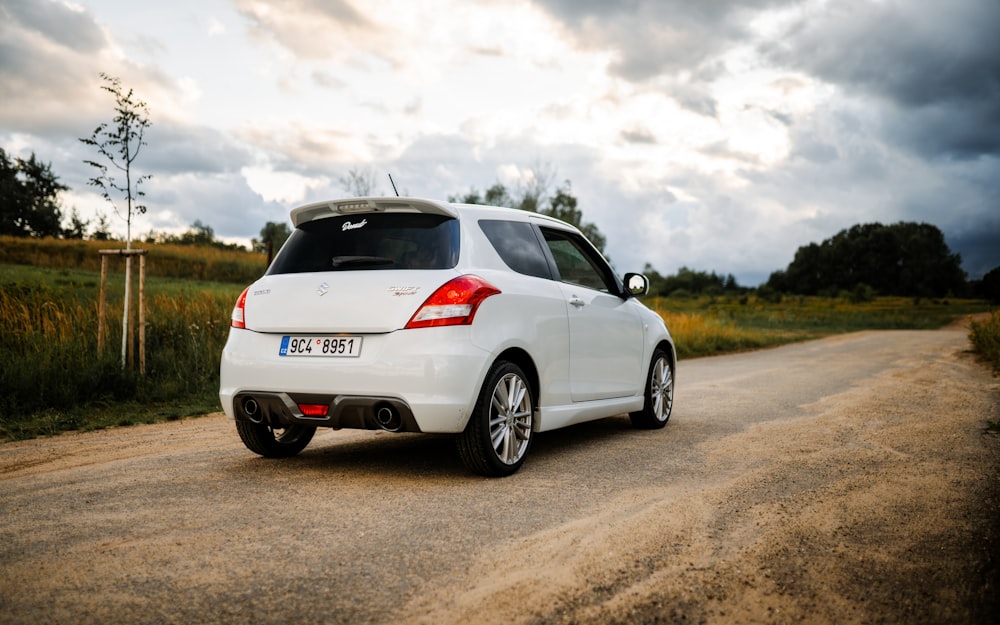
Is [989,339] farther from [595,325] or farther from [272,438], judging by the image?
[272,438]

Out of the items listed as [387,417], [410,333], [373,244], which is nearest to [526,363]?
[410,333]

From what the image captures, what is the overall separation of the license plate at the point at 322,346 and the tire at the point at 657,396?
3533 mm

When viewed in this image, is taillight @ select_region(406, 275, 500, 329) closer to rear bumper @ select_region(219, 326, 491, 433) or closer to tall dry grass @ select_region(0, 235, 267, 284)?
rear bumper @ select_region(219, 326, 491, 433)

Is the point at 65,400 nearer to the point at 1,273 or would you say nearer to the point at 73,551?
the point at 1,273

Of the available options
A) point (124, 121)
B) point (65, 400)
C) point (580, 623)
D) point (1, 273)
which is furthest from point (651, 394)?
point (1, 273)

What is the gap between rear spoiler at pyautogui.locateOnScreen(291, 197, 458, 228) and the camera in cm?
548

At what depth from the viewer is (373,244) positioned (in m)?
5.48

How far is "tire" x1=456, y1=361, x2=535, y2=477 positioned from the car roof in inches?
43.3

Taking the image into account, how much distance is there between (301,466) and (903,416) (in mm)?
6241

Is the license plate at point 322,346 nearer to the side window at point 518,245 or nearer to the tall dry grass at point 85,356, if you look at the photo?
the side window at point 518,245

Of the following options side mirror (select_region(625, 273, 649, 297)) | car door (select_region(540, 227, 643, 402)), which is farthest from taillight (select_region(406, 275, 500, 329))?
side mirror (select_region(625, 273, 649, 297))

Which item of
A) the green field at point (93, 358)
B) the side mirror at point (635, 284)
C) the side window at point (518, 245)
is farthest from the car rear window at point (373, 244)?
the green field at point (93, 358)

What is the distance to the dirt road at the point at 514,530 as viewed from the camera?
3.16 metres

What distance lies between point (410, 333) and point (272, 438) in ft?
6.29
